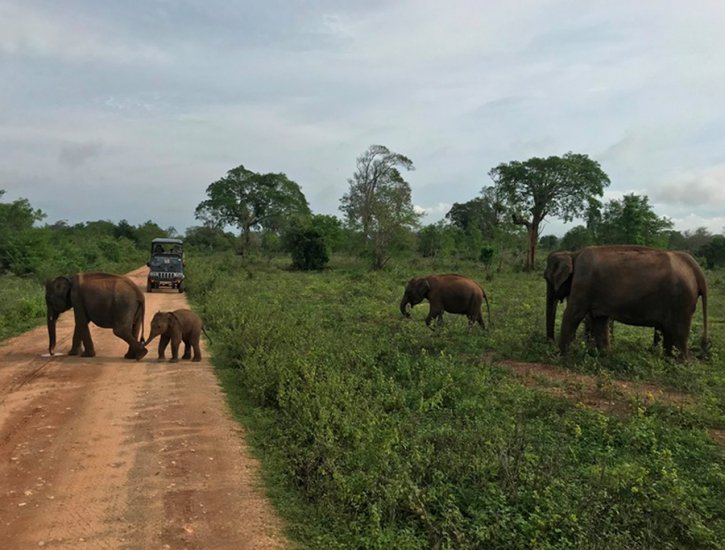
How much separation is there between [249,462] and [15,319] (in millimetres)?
11978

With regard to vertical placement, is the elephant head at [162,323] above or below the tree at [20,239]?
below

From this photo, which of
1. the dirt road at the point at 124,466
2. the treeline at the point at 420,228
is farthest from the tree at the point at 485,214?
the dirt road at the point at 124,466

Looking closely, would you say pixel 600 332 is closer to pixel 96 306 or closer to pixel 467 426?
pixel 467 426

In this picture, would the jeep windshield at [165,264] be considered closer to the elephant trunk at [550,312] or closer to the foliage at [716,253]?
the elephant trunk at [550,312]

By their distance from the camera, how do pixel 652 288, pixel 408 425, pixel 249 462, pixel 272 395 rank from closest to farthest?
pixel 249 462, pixel 408 425, pixel 272 395, pixel 652 288

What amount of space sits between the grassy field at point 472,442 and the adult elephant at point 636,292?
0.56 m

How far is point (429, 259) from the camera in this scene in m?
45.0

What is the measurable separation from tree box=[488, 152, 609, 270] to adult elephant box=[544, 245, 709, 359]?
30.0 m

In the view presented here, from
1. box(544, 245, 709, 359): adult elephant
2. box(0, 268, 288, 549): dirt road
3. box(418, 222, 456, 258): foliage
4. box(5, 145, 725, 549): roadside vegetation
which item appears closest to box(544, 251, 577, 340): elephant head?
box(544, 245, 709, 359): adult elephant

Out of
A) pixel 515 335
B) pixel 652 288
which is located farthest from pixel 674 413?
pixel 515 335

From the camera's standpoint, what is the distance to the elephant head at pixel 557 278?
11.4m

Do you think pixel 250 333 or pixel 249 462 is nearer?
pixel 249 462

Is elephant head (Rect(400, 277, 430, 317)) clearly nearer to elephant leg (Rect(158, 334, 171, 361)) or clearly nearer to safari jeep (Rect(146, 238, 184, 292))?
elephant leg (Rect(158, 334, 171, 361))

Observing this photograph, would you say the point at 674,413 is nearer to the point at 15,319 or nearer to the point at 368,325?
the point at 368,325
